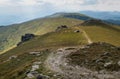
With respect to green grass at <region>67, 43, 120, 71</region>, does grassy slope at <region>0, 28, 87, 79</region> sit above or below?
below

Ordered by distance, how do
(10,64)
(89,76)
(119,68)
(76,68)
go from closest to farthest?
(89,76), (119,68), (76,68), (10,64)

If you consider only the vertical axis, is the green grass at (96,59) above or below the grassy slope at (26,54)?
above

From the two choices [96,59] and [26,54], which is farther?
[26,54]

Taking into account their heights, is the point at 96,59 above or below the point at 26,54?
above

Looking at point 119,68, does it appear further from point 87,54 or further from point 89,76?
point 87,54

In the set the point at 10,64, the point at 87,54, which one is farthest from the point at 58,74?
the point at 10,64

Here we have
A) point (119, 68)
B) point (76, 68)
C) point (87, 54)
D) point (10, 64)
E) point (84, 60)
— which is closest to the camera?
point (119, 68)

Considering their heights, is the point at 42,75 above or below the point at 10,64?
above

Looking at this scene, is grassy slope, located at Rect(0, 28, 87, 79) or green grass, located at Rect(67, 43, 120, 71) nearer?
green grass, located at Rect(67, 43, 120, 71)

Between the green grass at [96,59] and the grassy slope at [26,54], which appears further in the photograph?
the grassy slope at [26,54]

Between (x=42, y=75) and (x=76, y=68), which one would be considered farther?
(x=76, y=68)
